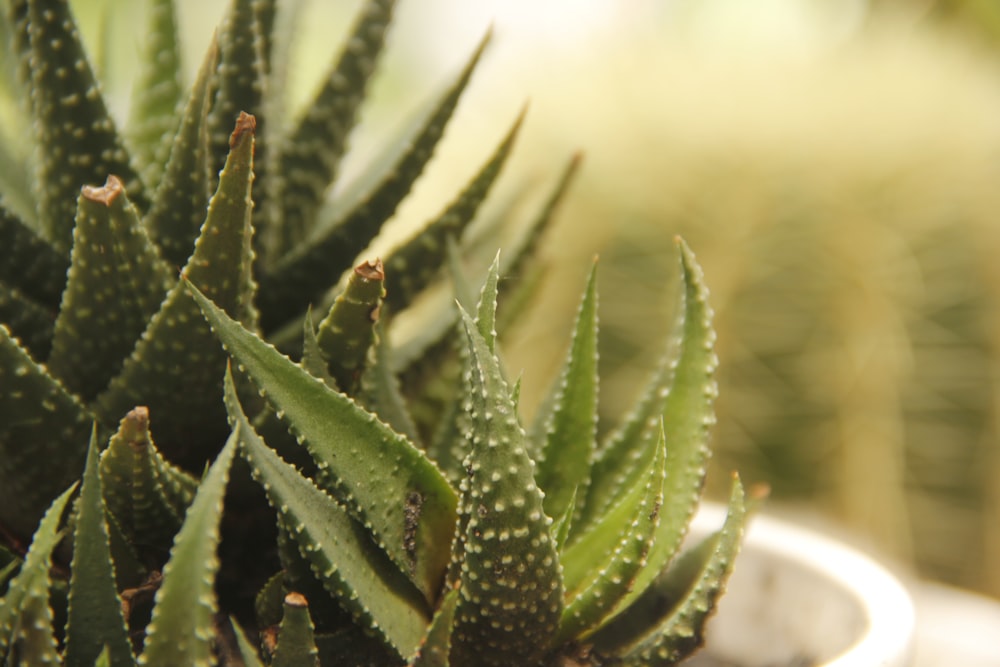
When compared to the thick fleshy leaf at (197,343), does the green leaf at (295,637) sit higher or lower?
lower

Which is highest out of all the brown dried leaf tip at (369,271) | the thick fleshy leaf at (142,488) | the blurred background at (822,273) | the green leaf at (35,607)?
the blurred background at (822,273)

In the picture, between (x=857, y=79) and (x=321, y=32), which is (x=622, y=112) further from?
(x=321, y=32)

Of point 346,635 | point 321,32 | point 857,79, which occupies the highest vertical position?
point 321,32

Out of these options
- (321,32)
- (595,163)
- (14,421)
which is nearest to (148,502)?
(14,421)

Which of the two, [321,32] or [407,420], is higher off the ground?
[321,32]

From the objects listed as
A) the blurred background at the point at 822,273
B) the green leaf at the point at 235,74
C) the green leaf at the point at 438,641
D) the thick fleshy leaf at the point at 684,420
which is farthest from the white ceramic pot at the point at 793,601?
the blurred background at the point at 822,273

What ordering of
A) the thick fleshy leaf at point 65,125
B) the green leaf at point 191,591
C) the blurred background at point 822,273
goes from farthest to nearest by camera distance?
1. the blurred background at point 822,273
2. the thick fleshy leaf at point 65,125
3. the green leaf at point 191,591

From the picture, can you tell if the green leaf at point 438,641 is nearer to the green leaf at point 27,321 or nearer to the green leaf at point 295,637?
the green leaf at point 295,637
